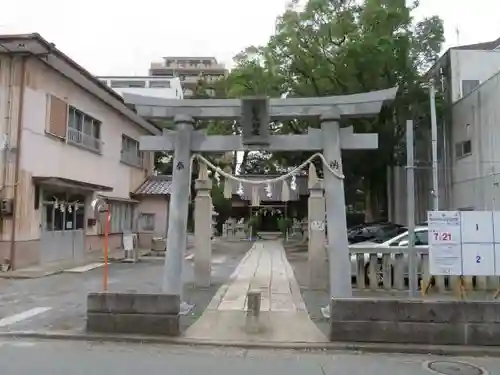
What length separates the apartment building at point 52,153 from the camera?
1667 cm

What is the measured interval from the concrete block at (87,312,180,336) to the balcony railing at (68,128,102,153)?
13678 millimetres

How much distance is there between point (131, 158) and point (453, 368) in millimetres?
24131

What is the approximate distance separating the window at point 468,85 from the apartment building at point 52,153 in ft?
57.6

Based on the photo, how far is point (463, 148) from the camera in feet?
80.4

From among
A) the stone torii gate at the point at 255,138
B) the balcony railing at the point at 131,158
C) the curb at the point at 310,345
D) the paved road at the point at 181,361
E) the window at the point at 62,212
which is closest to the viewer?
the paved road at the point at 181,361

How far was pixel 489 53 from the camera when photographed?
25062mm

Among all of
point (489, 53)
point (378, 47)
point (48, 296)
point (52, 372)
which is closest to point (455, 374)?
point (52, 372)

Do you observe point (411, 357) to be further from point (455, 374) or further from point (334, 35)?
point (334, 35)

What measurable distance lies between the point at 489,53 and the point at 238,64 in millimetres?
13182

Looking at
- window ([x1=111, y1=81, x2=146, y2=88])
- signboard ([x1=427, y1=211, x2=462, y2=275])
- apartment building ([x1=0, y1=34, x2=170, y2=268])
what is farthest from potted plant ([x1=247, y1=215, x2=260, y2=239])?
signboard ([x1=427, y1=211, x2=462, y2=275])

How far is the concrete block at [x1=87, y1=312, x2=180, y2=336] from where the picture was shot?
809cm

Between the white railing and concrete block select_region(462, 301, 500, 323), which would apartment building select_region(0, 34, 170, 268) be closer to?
the white railing

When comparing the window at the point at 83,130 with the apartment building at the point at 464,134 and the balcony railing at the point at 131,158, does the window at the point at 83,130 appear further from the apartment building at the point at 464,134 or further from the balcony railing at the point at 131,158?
the apartment building at the point at 464,134

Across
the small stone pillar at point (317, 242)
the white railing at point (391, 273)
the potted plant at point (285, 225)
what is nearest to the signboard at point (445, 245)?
the white railing at point (391, 273)
